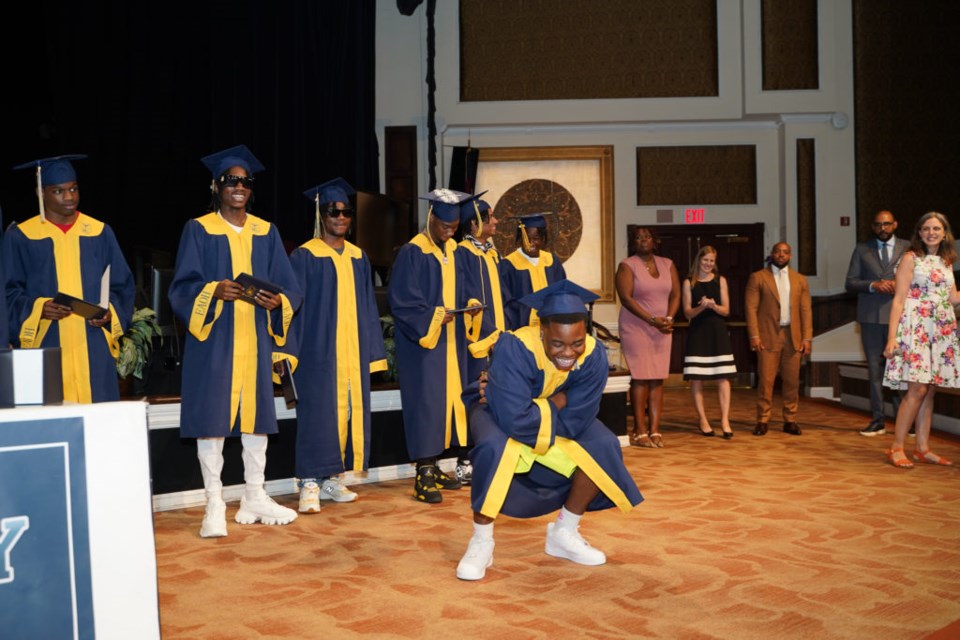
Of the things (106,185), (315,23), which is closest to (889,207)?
(315,23)

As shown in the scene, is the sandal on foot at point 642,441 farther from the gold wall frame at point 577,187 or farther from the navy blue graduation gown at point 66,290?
the gold wall frame at point 577,187

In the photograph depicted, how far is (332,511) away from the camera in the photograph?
438cm

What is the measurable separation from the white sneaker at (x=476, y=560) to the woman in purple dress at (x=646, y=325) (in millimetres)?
3207

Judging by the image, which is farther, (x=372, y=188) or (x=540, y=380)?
(x=372, y=188)

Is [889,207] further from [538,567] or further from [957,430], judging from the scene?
[538,567]

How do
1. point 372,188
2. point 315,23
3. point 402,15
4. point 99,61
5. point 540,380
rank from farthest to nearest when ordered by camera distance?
point 402,15
point 372,188
point 315,23
point 99,61
point 540,380

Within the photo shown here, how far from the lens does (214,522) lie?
3.85 m

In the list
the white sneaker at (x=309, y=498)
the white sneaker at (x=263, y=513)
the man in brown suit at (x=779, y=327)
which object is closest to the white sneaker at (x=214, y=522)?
the white sneaker at (x=263, y=513)

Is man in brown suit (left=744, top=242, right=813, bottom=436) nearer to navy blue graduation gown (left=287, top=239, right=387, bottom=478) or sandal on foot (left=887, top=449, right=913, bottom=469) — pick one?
sandal on foot (left=887, top=449, right=913, bottom=469)

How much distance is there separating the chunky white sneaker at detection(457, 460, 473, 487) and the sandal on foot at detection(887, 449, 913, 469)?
2.39 meters

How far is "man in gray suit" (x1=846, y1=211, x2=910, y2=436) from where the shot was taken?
21.1 feet

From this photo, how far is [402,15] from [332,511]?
7.71 metres

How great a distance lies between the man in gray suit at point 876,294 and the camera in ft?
21.1

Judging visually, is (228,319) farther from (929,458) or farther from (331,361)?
(929,458)
